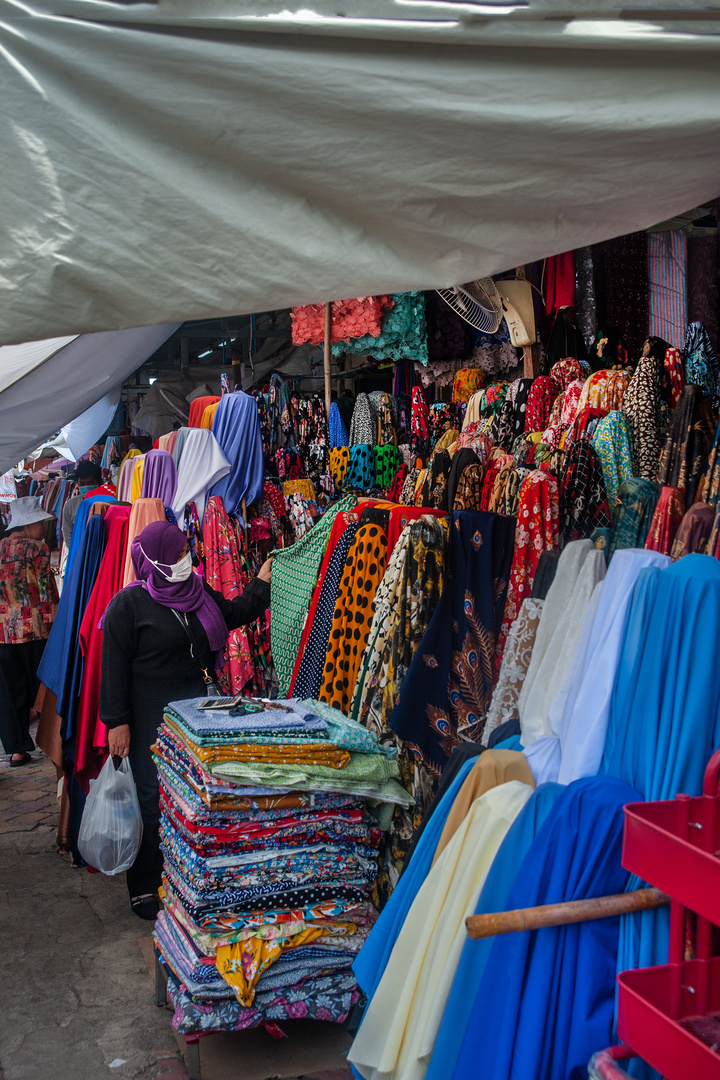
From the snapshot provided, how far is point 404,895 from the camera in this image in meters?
2.00

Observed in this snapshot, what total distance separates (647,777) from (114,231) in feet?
4.45

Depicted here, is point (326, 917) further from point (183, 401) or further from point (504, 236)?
point (183, 401)

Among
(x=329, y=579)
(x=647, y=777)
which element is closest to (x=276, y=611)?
(x=329, y=579)

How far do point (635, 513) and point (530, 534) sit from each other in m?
0.39

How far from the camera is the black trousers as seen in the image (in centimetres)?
654

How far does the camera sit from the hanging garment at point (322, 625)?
11.5 ft

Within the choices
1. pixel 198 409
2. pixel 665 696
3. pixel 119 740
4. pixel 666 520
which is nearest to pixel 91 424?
pixel 198 409

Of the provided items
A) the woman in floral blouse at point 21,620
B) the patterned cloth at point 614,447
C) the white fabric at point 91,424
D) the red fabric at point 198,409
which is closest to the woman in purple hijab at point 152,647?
the patterned cloth at point 614,447

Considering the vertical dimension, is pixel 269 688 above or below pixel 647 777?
below

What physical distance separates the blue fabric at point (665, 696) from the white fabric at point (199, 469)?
4001 mm

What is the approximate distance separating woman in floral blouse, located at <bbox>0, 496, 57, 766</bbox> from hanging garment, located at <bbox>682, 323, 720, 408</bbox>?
476cm

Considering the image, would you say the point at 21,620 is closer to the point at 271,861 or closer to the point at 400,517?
the point at 400,517

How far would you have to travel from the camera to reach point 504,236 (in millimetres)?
1729

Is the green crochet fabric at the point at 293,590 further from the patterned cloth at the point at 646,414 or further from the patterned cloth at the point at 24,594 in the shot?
the patterned cloth at the point at 24,594
